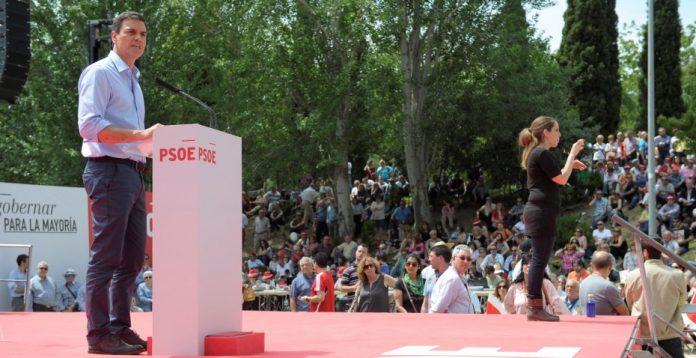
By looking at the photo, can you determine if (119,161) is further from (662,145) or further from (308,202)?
(308,202)

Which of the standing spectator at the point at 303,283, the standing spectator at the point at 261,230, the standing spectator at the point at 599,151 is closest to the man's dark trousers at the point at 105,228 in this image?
the standing spectator at the point at 303,283

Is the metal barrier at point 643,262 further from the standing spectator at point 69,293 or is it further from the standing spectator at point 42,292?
the standing spectator at point 69,293

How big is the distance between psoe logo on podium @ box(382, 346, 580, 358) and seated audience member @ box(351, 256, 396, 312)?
5.58 metres

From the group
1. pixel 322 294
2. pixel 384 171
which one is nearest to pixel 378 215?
pixel 384 171

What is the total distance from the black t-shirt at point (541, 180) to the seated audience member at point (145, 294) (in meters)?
8.02

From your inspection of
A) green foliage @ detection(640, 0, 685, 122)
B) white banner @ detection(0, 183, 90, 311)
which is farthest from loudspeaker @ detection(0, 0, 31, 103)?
green foliage @ detection(640, 0, 685, 122)

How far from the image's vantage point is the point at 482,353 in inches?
199

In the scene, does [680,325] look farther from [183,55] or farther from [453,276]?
[183,55]

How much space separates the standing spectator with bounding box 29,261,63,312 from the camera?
1493 centimetres

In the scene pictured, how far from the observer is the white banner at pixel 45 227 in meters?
15.2

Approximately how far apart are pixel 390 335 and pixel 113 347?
1.83m

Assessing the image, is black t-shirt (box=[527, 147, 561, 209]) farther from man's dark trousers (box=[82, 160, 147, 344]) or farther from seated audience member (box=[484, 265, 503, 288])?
seated audience member (box=[484, 265, 503, 288])

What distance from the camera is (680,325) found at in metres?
8.74

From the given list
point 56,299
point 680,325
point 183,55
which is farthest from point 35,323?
point 183,55
